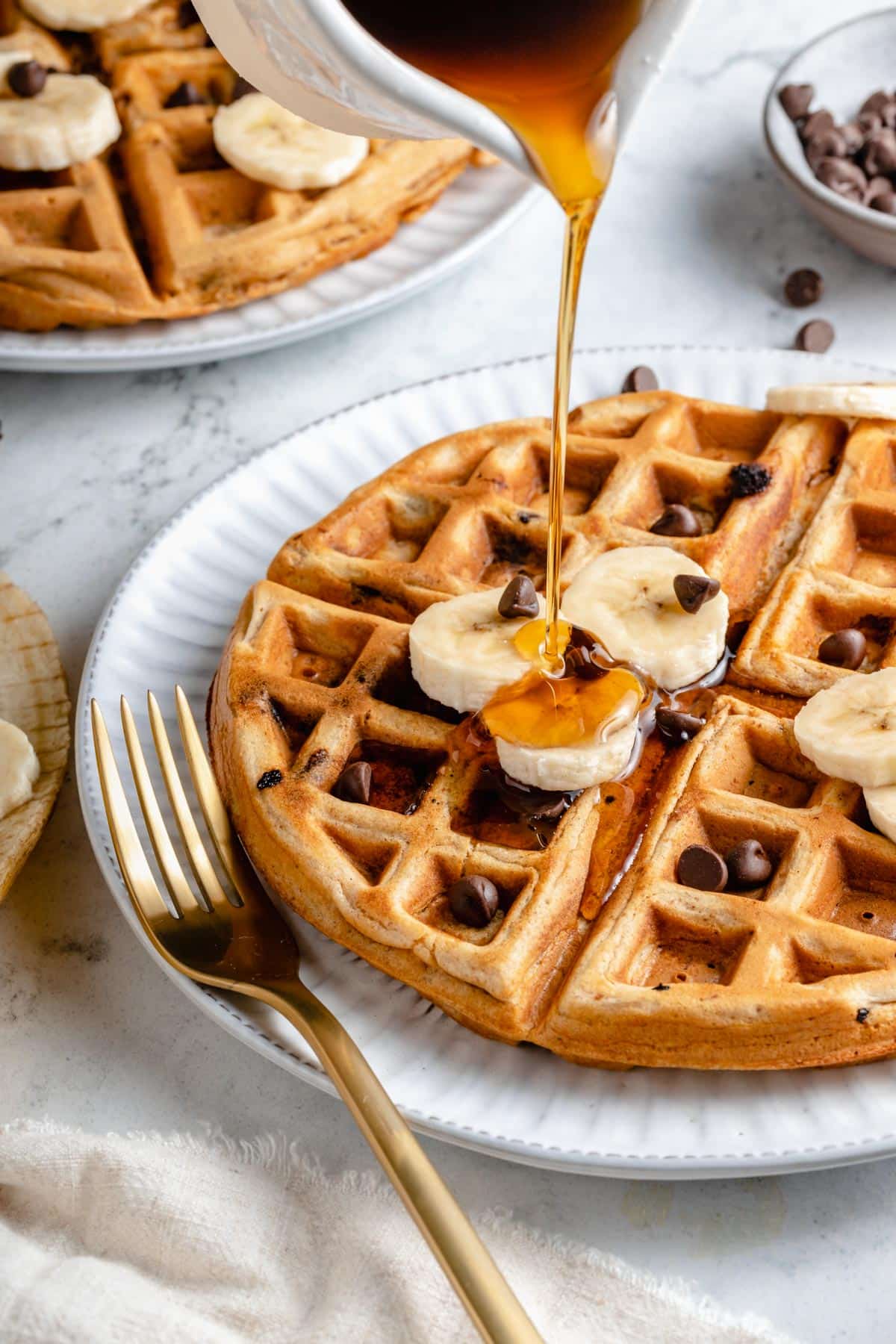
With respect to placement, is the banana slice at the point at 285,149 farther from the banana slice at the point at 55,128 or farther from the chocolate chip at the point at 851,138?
the chocolate chip at the point at 851,138

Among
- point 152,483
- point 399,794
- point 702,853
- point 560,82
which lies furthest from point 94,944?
point 560,82

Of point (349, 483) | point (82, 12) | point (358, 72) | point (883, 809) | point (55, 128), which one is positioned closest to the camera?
point (358, 72)

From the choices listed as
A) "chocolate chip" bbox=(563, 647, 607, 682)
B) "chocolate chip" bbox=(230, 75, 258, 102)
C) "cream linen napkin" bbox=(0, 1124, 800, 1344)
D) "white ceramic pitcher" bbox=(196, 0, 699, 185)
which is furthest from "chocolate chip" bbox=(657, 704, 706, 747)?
"chocolate chip" bbox=(230, 75, 258, 102)

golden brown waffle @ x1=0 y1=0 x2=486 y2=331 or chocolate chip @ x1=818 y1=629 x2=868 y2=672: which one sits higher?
golden brown waffle @ x1=0 y1=0 x2=486 y2=331

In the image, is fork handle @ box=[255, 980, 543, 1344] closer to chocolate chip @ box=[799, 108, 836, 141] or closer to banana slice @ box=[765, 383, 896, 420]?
banana slice @ box=[765, 383, 896, 420]

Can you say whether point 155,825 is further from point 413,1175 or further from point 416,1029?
point 413,1175

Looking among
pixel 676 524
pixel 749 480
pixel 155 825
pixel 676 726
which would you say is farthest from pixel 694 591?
pixel 155 825

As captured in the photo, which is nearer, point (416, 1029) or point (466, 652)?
point (416, 1029)
